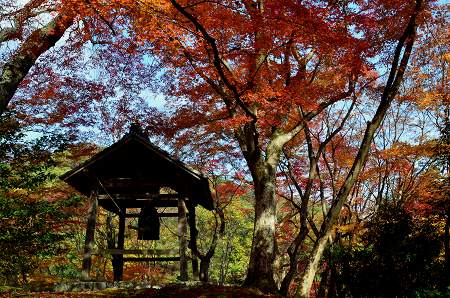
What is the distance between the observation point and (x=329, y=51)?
1274 centimetres

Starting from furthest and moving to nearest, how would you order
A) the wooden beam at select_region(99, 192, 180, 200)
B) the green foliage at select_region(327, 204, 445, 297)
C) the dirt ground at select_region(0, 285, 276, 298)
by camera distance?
1. the green foliage at select_region(327, 204, 445, 297)
2. the wooden beam at select_region(99, 192, 180, 200)
3. the dirt ground at select_region(0, 285, 276, 298)

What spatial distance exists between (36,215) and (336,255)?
10.9 meters

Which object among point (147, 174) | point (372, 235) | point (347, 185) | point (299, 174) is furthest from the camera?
point (299, 174)

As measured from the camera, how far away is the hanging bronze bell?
970 centimetres

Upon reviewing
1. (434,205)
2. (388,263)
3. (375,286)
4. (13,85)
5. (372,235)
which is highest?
(13,85)

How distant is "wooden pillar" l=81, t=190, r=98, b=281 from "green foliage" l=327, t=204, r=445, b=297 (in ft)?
30.1

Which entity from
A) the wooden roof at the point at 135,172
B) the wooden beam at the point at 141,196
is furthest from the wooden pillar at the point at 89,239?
the wooden roof at the point at 135,172

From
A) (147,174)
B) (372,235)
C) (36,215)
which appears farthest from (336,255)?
(36,215)

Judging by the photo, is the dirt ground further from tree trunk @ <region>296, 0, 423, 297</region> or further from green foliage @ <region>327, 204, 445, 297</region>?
green foliage @ <region>327, 204, 445, 297</region>

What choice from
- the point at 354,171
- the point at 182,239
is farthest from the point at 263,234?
the point at 354,171

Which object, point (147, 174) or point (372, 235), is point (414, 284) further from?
point (147, 174)

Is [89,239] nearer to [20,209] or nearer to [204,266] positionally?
[20,209]

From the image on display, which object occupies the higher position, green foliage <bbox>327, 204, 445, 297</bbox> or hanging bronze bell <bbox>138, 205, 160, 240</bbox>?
hanging bronze bell <bbox>138, 205, 160, 240</bbox>

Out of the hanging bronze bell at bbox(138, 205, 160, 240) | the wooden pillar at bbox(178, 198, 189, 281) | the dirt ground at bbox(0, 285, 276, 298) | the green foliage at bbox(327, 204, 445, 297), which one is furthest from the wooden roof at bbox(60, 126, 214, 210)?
the green foliage at bbox(327, 204, 445, 297)
